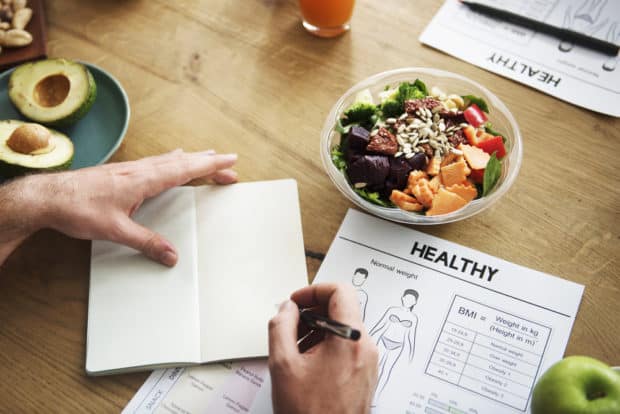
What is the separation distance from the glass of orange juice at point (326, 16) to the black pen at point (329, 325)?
0.65 m

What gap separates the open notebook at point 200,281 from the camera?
765mm

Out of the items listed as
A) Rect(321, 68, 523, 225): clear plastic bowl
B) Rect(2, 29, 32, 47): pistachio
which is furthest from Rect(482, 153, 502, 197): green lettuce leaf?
Rect(2, 29, 32, 47): pistachio

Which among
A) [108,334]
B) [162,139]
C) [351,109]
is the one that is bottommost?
[108,334]

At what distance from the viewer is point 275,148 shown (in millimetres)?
968

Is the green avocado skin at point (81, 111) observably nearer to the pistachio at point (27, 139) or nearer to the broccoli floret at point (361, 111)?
the pistachio at point (27, 139)

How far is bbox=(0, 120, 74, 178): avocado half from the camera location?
0.87 m

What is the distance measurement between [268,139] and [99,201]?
0.33 meters

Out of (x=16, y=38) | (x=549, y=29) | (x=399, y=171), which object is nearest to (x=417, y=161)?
(x=399, y=171)

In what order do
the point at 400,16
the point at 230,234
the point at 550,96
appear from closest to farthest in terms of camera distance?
the point at 230,234
the point at 550,96
the point at 400,16

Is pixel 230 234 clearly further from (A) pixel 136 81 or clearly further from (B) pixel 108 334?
(A) pixel 136 81

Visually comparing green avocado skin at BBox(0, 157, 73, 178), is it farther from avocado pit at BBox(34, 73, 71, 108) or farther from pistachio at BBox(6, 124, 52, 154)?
avocado pit at BBox(34, 73, 71, 108)

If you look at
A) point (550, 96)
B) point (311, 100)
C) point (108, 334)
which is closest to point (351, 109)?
point (311, 100)

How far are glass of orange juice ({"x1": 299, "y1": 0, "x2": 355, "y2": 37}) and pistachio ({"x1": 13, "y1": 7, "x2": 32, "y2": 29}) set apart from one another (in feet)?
2.00

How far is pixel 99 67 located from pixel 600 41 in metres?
1.03
